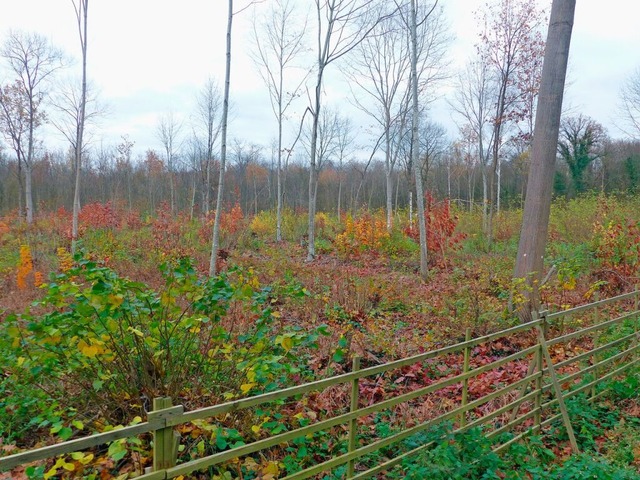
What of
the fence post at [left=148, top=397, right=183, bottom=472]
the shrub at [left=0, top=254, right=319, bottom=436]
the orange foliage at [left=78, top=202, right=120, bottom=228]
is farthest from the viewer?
the orange foliage at [left=78, top=202, right=120, bottom=228]

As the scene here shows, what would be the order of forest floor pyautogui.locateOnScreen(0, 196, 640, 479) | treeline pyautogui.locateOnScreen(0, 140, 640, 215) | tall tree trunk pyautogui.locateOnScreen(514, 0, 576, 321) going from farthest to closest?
treeline pyautogui.locateOnScreen(0, 140, 640, 215), tall tree trunk pyautogui.locateOnScreen(514, 0, 576, 321), forest floor pyautogui.locateOnScreen(0, 196, 640, 479)

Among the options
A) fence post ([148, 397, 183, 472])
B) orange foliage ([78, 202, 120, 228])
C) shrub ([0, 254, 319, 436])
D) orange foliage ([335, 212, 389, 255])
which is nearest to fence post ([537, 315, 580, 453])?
shrub ([0, 254, 319, 436])

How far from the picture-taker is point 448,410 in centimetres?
394

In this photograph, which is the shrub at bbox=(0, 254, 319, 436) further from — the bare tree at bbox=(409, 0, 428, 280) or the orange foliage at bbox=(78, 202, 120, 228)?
the orange foliage at bbox=(78, 202, 120, 228)

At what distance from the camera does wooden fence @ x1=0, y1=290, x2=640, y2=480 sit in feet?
5.82

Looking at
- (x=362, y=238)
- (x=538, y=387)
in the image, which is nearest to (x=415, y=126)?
(x=362, y=238)

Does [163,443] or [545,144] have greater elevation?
[545,144]

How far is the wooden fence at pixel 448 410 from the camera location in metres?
1.77

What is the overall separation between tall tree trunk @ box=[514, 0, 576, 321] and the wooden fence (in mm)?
879

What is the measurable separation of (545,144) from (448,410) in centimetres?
413

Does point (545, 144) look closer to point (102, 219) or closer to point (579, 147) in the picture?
point (102, 219)

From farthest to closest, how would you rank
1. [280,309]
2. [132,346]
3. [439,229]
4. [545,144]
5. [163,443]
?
1. [439,229]
2. [280,309]
3. [545,144]
4. [132,346]
5. [163,443]

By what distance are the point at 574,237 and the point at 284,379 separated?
1146 centimetres

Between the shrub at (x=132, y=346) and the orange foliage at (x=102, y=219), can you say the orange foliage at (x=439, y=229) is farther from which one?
the orange foliage at (x=102, y=219)
